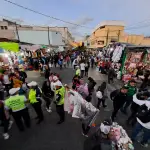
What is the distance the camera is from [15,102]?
376 centimetres

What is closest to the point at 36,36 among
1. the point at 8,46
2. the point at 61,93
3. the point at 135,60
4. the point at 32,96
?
the point at 8,46

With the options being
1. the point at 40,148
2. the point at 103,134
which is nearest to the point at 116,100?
the point at 103,134

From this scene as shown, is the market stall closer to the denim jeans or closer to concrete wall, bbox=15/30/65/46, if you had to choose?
the denim jeans

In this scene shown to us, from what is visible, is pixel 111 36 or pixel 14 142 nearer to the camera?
pixel 14 142

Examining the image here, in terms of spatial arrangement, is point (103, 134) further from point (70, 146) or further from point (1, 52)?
point (1, 52)

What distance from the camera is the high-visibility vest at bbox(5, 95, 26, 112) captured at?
3727mm

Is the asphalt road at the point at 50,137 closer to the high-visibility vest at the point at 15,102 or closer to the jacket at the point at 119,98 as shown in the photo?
the jacket at the point at 119,98

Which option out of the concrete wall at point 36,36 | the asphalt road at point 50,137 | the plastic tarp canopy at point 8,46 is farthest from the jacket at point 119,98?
the concrete wall at point 36,36

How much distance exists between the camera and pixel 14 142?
12.6 ft

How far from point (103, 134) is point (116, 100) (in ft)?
7.17

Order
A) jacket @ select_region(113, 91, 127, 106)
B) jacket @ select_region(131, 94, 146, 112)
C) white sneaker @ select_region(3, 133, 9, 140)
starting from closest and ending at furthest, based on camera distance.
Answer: jacket @ select_region(131, 94, 146, 112) → white sneaker @ select_region(3, 133, 9, 140) → jacket @ select_region(113, 91, 127, 106)

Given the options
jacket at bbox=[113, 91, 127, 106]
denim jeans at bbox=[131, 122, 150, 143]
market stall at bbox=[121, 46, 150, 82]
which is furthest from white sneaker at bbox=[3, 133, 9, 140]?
market stall at bbox=[121, 46, 150, 82]

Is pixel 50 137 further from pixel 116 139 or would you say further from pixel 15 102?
pixel 116 139

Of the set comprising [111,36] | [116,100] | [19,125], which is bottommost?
[19,125]
